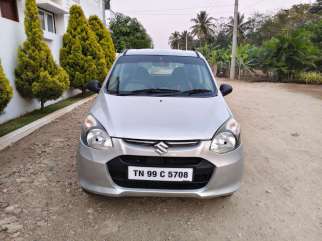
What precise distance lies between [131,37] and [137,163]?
90.5 feet

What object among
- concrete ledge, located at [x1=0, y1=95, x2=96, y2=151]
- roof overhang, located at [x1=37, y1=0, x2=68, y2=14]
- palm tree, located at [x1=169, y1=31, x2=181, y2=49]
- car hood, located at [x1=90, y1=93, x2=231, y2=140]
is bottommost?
concrete ledge, located at [x1=0, y1=95, x2=96, y2=151]

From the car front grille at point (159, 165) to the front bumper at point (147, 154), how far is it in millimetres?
36

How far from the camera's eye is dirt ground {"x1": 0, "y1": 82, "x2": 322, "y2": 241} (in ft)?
7.54

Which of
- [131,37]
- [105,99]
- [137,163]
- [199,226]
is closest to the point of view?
[137,163]

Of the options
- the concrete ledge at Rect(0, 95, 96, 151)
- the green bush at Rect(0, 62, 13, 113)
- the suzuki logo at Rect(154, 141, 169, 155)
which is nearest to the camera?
the suzuki logo at Rect(154, 141, 169, 155)

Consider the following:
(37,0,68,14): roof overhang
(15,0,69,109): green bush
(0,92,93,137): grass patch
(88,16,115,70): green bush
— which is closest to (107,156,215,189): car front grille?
(0,92,93,137): grass patch

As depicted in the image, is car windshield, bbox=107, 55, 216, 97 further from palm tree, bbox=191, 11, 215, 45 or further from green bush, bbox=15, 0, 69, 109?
palm tree, bbox=191, 11, 215, 45

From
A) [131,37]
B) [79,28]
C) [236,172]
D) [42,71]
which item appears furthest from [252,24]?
[236,172]

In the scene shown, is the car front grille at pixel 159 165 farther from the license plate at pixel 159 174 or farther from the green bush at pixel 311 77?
the green bush at pixel 311 77

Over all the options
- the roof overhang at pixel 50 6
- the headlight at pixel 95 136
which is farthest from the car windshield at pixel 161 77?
the roof overhang at pixel 50 6

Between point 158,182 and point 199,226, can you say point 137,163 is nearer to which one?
point 158,182

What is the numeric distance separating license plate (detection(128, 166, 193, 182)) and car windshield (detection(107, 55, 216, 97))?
1120mm

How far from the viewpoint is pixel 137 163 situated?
2.24 m

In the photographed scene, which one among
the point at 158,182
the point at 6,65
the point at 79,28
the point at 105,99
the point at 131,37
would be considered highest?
the point at 131,37
